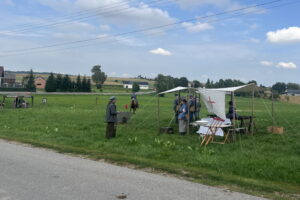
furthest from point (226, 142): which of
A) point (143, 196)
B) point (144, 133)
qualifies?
point (143, 196)

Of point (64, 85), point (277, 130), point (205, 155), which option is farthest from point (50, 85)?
point (205, 155)

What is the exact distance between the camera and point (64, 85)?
94938 mm

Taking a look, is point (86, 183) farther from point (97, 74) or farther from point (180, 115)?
point (97, 74)

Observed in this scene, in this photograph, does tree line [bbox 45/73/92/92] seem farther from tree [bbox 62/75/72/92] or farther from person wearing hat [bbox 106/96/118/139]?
person wearing hat [bbox 106/96/118/139]

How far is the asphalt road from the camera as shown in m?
5.64

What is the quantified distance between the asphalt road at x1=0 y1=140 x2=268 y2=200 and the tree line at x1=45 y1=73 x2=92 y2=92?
8661cm

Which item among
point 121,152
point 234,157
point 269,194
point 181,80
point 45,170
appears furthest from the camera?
point 181,80

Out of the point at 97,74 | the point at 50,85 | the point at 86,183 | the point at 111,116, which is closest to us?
the point at 86,183

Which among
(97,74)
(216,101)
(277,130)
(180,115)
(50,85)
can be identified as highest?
(97,74)

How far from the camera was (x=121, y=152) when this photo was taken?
1030 cm

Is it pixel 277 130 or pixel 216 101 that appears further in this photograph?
pixel 277 130

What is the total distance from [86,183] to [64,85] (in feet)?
301

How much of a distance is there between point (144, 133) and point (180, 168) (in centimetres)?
656

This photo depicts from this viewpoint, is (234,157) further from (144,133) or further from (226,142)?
(144,133)
